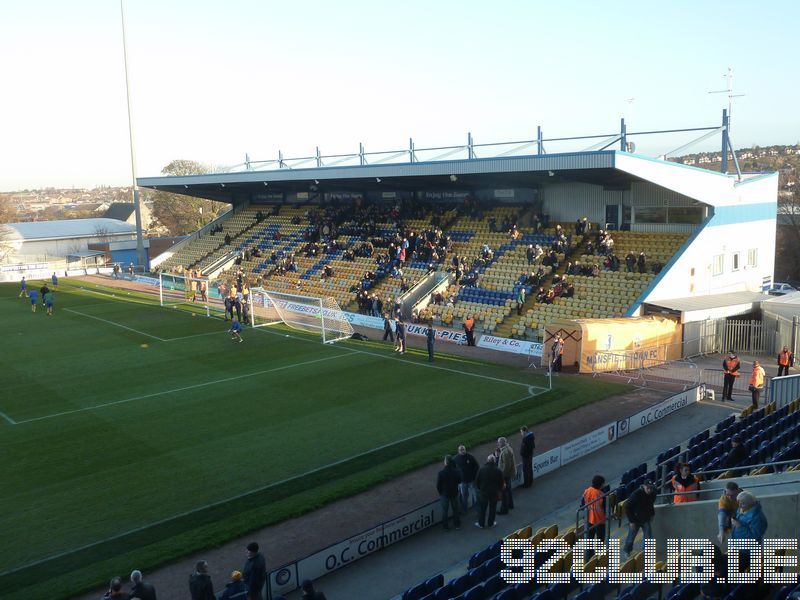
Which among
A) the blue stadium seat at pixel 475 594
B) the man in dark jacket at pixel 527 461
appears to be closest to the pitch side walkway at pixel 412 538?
the man in dark jacket at pixel 527 461

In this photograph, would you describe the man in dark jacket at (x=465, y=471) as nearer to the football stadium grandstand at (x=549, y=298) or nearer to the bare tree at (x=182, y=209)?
the football stadium grandstand at (x=549, y=298)

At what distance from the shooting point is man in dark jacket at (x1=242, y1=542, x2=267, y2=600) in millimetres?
10016

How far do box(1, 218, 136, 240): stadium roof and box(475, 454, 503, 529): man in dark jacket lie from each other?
248 feet

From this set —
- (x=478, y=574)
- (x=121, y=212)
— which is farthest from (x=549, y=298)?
(x=121, y=212)

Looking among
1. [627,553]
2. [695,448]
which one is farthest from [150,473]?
[695,448]

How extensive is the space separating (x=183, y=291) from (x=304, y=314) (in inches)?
652

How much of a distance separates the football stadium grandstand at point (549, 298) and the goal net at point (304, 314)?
1.11ft

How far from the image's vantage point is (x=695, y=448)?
47.0ft

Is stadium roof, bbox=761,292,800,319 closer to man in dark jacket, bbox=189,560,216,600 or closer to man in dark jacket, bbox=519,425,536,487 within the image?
man in dark jacket, bbox=519,425,536,487

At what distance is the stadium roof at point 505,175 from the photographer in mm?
28578

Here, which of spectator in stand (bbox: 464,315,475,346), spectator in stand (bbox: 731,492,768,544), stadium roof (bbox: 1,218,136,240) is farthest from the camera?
stadium roof (bbox: 1,218,136,240)

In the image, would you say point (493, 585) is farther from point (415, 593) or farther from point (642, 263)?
point (642, 263)

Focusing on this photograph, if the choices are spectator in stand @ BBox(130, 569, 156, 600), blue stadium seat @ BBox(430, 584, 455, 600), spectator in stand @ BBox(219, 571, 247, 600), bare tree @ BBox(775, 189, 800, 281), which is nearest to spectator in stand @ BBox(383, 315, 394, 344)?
spectator in stand @ BBox(219, 571, 247, 600)

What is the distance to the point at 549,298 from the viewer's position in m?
30.6
